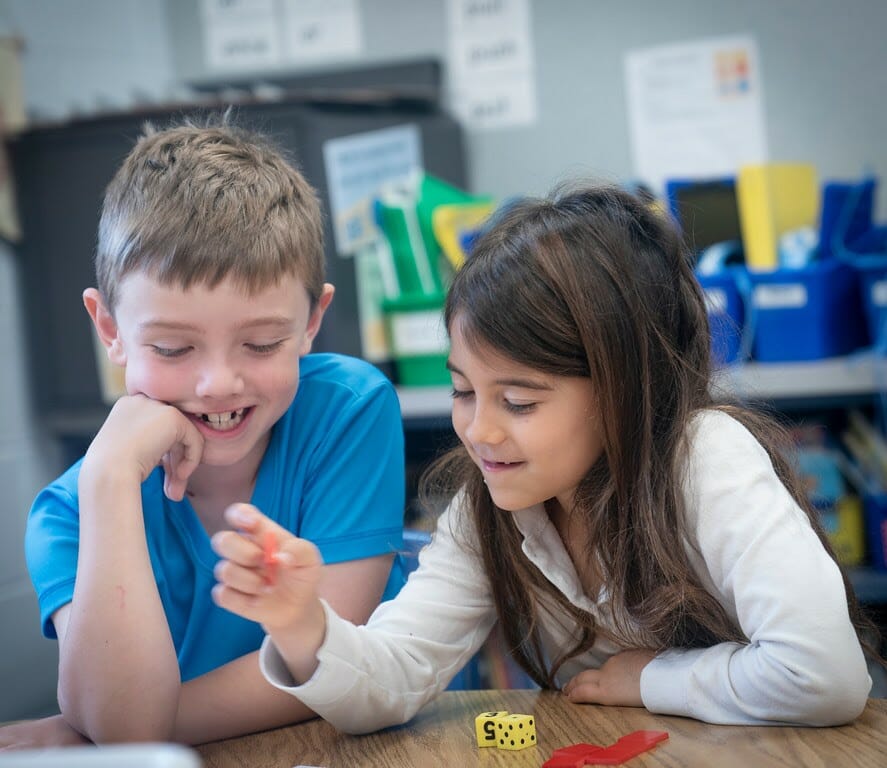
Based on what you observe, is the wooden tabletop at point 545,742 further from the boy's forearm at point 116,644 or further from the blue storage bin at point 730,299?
the blue storage bin at point 730,299

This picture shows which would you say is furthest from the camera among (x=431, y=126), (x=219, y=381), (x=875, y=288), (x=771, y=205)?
(x=431, y=126)

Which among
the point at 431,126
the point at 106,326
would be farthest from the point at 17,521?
the point at 106,326

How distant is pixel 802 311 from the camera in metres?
1.90

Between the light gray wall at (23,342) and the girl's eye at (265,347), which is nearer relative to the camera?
the girl's eye at (265,347)

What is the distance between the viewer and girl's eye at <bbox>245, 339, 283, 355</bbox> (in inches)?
40.1

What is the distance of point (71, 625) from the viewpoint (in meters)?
0.95

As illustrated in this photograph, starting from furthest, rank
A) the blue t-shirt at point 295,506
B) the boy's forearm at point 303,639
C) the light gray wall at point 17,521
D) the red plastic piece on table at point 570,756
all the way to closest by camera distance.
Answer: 1. the light gray wall at point 17,521
2. the blue t-shirt at point 295,506
3. the boy's forearm at point 303,639
4. the red plastic piece on table at point 570,756

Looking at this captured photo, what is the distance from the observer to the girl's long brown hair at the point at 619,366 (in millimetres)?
940

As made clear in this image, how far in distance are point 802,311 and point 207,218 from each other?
1206 mm

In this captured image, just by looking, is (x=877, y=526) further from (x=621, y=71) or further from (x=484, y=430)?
(x=484, y=430)

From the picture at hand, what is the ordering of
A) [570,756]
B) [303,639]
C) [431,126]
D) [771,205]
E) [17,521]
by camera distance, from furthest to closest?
[431,126] < [17,521] < [771,205] < [303,639] < [570,756]

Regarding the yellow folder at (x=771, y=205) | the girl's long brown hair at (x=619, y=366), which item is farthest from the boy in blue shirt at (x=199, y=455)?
the yellow folder at (x=771, y=205)

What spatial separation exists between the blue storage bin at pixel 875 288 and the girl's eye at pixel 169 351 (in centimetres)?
127

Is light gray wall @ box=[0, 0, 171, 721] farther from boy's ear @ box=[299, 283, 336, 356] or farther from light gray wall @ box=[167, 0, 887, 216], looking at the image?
boy's ear @ box=[299, 283, 336, 356]
